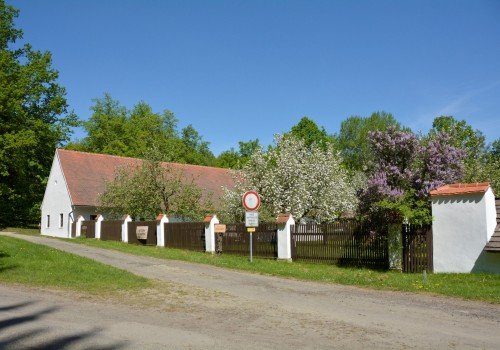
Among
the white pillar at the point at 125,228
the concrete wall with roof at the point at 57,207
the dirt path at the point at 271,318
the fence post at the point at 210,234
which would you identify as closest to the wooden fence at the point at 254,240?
the fence post at the point at 210,234

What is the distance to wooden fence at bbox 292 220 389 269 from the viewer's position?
55.7 ft

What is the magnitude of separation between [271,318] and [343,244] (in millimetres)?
9955

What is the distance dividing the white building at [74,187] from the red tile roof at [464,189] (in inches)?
916

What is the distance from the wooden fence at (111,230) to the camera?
3026 cm

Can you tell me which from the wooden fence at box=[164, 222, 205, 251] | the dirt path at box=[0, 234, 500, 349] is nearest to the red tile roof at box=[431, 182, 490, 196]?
the dirt path at box=[0, 234, 500, 349]

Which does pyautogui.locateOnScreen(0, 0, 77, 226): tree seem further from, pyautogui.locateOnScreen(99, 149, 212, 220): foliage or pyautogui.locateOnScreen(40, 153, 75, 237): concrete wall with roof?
pyautogui.locateOnScreen(99, 149, 212, 220): foliage

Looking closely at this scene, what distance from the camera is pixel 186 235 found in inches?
974

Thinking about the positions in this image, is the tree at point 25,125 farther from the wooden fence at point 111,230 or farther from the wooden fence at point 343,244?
the wooden fence at point 343,244

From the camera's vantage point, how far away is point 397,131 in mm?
21062

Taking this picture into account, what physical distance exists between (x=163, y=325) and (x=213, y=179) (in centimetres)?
4112

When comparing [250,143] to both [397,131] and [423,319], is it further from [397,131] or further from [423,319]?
[423,319]

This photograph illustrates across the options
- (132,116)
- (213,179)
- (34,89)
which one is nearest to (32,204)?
(34,89)

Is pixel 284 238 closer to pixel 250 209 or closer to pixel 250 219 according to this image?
pixel 250 219

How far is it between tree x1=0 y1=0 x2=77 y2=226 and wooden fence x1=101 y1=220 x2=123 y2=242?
12148mm
